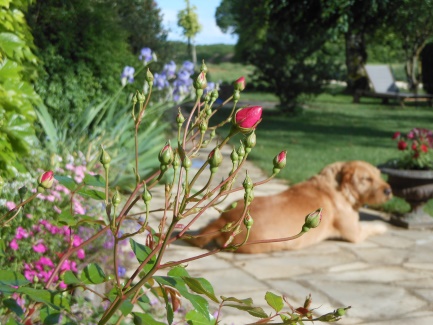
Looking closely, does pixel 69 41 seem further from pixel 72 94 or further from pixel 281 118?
pixel 281 118

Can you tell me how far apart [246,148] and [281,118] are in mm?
17911

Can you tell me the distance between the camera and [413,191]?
6.89 m

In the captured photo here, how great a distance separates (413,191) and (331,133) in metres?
8.67

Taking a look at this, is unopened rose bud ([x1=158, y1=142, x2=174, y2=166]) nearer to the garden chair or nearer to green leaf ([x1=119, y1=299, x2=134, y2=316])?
green leaf ([x1=119, y1=299, x2=134, y2=316])

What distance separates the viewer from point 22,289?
144cm

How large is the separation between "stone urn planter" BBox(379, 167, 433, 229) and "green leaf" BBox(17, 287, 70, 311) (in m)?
5.69

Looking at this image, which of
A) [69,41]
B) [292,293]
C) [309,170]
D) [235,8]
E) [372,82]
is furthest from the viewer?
[235,8]

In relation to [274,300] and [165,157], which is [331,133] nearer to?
[274,300]

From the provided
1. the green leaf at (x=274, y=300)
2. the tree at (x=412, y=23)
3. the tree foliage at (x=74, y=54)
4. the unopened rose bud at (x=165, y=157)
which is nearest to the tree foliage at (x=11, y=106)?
the green leaf at (x=274, y=300)

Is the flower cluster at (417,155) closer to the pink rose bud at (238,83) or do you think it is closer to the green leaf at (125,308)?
the pink rose bud at (238,83)

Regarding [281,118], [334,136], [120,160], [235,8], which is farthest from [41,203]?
[235,8]

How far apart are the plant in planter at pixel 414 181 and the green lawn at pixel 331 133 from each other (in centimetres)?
64

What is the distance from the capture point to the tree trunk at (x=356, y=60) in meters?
28.0

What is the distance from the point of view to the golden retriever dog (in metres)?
5.73
